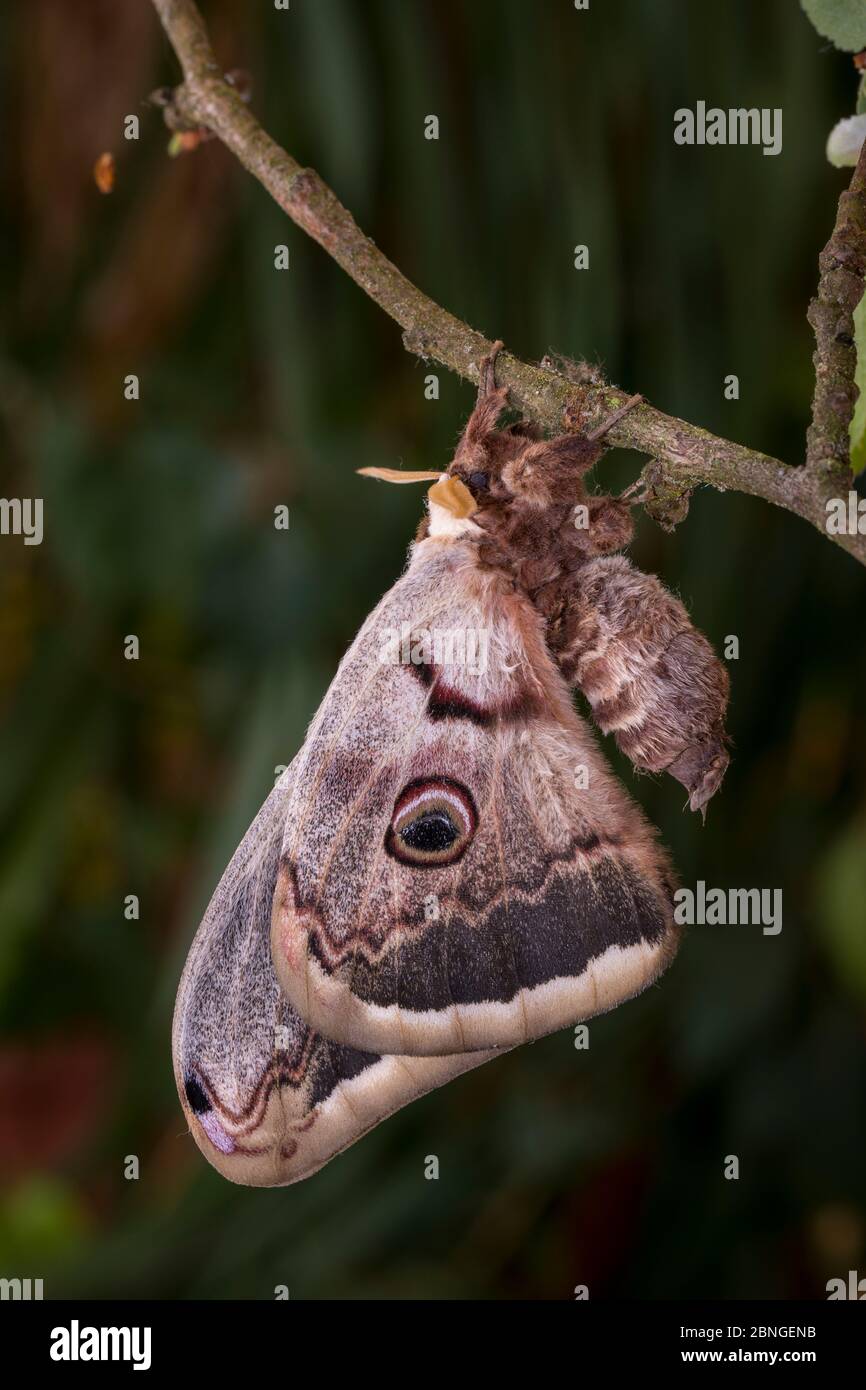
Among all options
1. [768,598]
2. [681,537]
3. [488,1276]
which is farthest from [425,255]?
[488,1276]

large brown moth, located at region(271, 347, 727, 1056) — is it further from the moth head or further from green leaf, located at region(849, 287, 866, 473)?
green leaf, located at region(849, 287, 866, 473)

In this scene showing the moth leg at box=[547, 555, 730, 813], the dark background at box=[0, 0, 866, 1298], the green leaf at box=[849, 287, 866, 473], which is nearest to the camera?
the green leaf at box=[849, 287, 866, 473]

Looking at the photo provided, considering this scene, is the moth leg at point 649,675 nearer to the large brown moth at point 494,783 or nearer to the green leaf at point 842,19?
the large brown moth at point 494,783

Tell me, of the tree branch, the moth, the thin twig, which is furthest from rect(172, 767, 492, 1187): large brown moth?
the thin twig

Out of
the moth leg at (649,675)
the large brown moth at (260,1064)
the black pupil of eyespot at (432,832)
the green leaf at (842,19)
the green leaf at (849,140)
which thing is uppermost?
the green leaf at (842,19)

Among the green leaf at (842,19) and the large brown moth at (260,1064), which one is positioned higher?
the green leaf at (842,19)

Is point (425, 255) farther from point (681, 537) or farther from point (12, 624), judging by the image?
point (12, 624)

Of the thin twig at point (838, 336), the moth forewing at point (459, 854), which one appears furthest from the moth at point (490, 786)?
the thin twig at point (838, 336)
